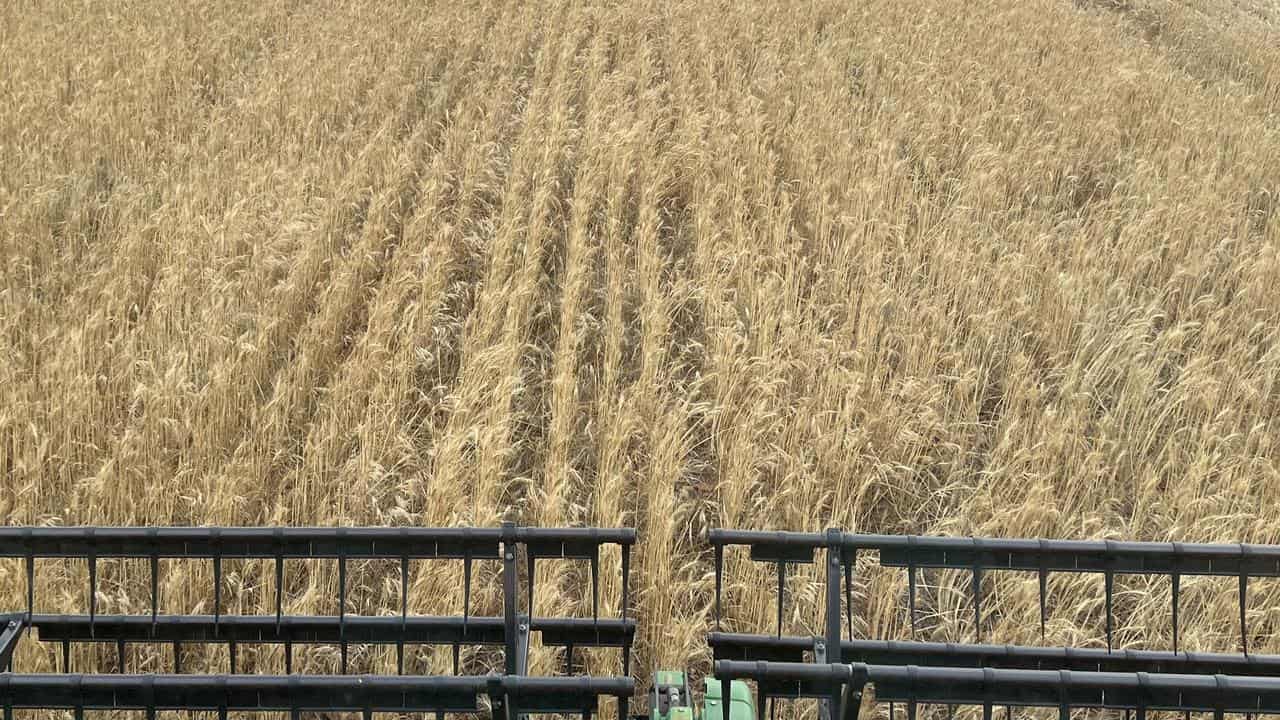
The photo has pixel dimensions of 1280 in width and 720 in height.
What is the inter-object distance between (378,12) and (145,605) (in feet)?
31.7

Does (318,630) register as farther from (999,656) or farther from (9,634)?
(999,656)

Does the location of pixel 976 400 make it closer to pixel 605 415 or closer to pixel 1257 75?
pixel 605 415

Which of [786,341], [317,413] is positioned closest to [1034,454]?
[786,341]

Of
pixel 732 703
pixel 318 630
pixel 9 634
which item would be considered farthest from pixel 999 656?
pixel 9 634

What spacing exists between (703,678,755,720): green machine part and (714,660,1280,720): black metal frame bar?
0.56 meters

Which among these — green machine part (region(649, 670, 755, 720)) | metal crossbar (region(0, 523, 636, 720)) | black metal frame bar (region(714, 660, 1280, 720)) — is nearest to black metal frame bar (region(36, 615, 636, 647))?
metal crossbar (region(0, 523, 636, 720))

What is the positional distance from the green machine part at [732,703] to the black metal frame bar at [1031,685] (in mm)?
565

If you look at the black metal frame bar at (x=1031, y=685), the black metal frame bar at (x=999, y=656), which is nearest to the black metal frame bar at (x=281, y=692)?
the black metal frame bar at (x=1031, y=685)

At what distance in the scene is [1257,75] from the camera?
13.4 meters

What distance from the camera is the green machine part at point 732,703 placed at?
8.84ft

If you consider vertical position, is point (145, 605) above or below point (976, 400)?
below

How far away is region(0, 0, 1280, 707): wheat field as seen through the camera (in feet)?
13.5

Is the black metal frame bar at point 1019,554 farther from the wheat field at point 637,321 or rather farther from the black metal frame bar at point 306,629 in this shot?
the wheat field at point 637,321

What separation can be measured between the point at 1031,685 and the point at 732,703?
95cm
